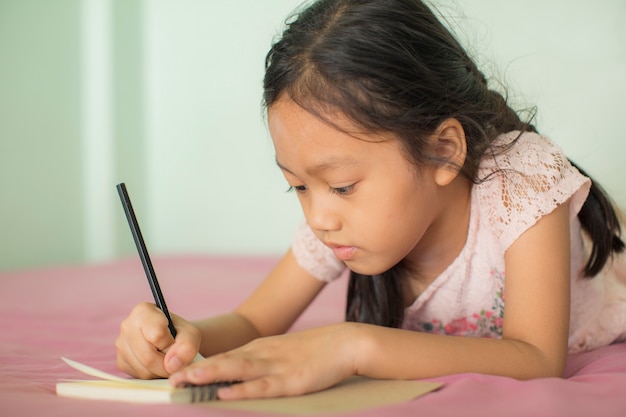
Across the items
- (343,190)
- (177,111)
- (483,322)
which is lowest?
(483,322)

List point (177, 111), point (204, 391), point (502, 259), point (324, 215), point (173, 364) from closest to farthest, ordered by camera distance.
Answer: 1. point (204, 391)
2. point (173, 364)
3. point (324, 215)
4. point (502, 259)
5. point (177, 111)

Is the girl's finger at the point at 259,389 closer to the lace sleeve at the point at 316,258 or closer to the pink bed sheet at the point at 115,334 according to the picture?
the pink bed sheet at the point at 115,334

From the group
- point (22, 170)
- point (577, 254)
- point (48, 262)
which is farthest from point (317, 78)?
point (48, 262)

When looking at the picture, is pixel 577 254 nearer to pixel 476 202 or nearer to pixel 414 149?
pixel 476 202

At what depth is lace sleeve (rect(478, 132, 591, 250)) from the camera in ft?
3.16

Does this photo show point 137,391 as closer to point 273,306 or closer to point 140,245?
point 140,245

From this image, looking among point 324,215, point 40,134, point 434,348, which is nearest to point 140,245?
point 324,215

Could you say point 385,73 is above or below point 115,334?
above

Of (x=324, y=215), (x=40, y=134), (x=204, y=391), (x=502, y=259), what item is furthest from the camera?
(x=40, y=134)

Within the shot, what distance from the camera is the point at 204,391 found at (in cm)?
70

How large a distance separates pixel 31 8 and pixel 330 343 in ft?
5.63

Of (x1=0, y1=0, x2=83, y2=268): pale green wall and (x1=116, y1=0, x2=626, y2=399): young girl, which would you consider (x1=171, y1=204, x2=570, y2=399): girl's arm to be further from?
(x1=0, y1=0, x2=83, y2=268): pale green wall

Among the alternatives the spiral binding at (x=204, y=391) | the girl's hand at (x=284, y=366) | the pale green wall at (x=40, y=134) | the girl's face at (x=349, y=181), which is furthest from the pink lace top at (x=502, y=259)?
the pale green wall at (x=40, y=134)

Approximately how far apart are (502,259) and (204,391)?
535 mm
